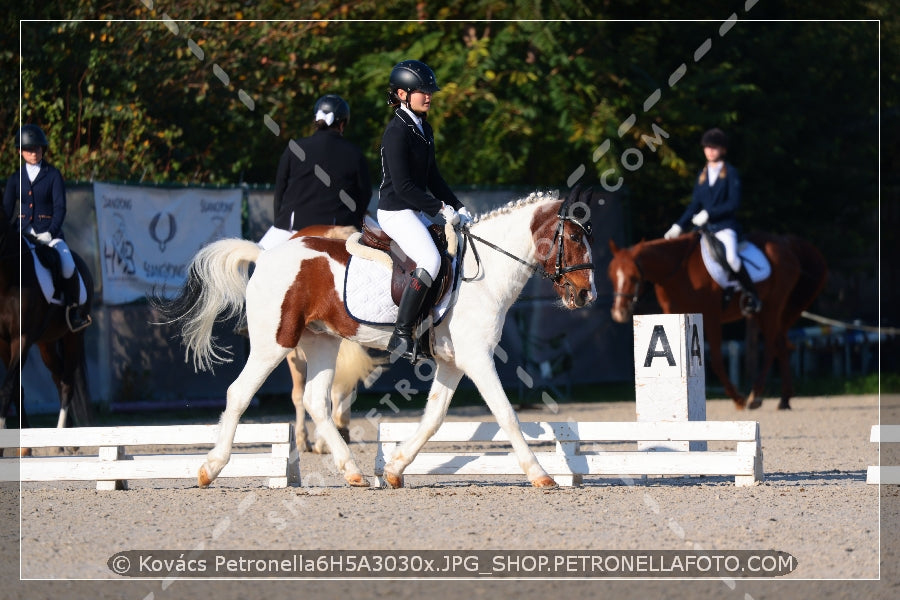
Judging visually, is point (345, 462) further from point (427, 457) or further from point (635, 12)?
point (635, 12)

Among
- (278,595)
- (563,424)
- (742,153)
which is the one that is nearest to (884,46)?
(742,153)

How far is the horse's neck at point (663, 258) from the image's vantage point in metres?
14.4

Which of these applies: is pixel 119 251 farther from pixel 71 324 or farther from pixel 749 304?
pixel 749 304

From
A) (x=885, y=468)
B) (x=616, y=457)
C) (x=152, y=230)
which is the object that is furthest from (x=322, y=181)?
(x=152, y=230)

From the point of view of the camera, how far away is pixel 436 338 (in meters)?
7.77

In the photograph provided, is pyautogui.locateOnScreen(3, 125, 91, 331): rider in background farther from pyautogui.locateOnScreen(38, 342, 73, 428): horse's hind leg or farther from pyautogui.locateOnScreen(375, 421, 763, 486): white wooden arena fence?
pyautogui.locateOnScreen(375, 421, 763, 486): white wooden arena fence

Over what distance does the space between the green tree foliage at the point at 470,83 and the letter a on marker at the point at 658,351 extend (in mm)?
8200

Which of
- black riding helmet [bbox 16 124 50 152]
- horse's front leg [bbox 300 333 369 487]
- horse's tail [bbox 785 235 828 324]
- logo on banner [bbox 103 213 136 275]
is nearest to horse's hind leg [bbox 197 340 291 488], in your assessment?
horse's front leg [bbox 300 333 369 487]

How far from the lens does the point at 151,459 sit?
820cm

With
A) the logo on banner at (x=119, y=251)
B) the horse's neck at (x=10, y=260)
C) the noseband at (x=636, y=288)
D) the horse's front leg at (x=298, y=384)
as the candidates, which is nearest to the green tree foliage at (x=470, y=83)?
the logo on banner at (x=119, y=251)

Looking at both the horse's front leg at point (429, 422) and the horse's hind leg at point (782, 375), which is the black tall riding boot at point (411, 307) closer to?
the horse's front leg at point (429, 422)

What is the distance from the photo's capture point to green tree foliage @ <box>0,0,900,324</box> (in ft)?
53.2

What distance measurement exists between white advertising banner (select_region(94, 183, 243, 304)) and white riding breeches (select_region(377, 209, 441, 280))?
6469mm

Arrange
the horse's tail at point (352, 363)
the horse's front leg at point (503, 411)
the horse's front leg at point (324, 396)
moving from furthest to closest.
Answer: the horse's tail at point (352, 363), the horse's front leg at point (324, 396), the horse's front leg at point (503, 411)
